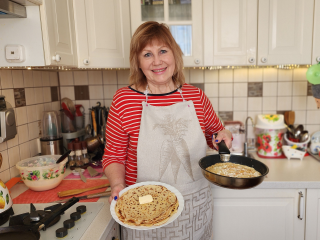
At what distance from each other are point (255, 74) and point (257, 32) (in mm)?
458

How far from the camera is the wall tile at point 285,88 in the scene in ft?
6.20

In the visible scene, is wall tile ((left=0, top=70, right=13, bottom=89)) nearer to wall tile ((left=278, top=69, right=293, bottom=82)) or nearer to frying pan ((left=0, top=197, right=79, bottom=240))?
frying pan ((left=0, top=197, right=79, bottom=240))

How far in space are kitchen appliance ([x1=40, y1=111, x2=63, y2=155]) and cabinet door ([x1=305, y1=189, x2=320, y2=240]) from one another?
59.3 inches

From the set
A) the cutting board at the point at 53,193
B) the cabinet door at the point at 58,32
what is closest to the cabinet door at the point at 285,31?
the cabinet door at the point at 58,32

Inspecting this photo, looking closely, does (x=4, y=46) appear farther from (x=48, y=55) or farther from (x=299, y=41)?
(x=299, y=41)

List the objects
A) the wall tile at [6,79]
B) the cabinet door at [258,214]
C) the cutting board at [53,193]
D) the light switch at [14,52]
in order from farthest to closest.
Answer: the cabinet door at [258,214], the wall tile at [6,79], the cutting board at [53,193], the light switch at [14,52]

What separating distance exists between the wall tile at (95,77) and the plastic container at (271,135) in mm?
1233

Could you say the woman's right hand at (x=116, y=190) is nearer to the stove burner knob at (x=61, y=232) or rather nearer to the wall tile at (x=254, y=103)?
the stove burner knob at (x=61, y=232)

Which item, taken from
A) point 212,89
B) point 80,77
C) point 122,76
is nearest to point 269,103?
point 212,89

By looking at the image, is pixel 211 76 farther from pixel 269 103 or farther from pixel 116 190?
pixel 116 190

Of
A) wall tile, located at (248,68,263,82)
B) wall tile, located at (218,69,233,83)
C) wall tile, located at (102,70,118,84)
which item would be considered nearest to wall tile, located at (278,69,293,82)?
wall tile, located at (248,68,263,82)

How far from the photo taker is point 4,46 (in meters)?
1.07

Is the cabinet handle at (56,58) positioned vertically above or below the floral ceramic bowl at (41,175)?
above

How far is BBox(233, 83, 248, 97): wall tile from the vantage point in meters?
1.92
